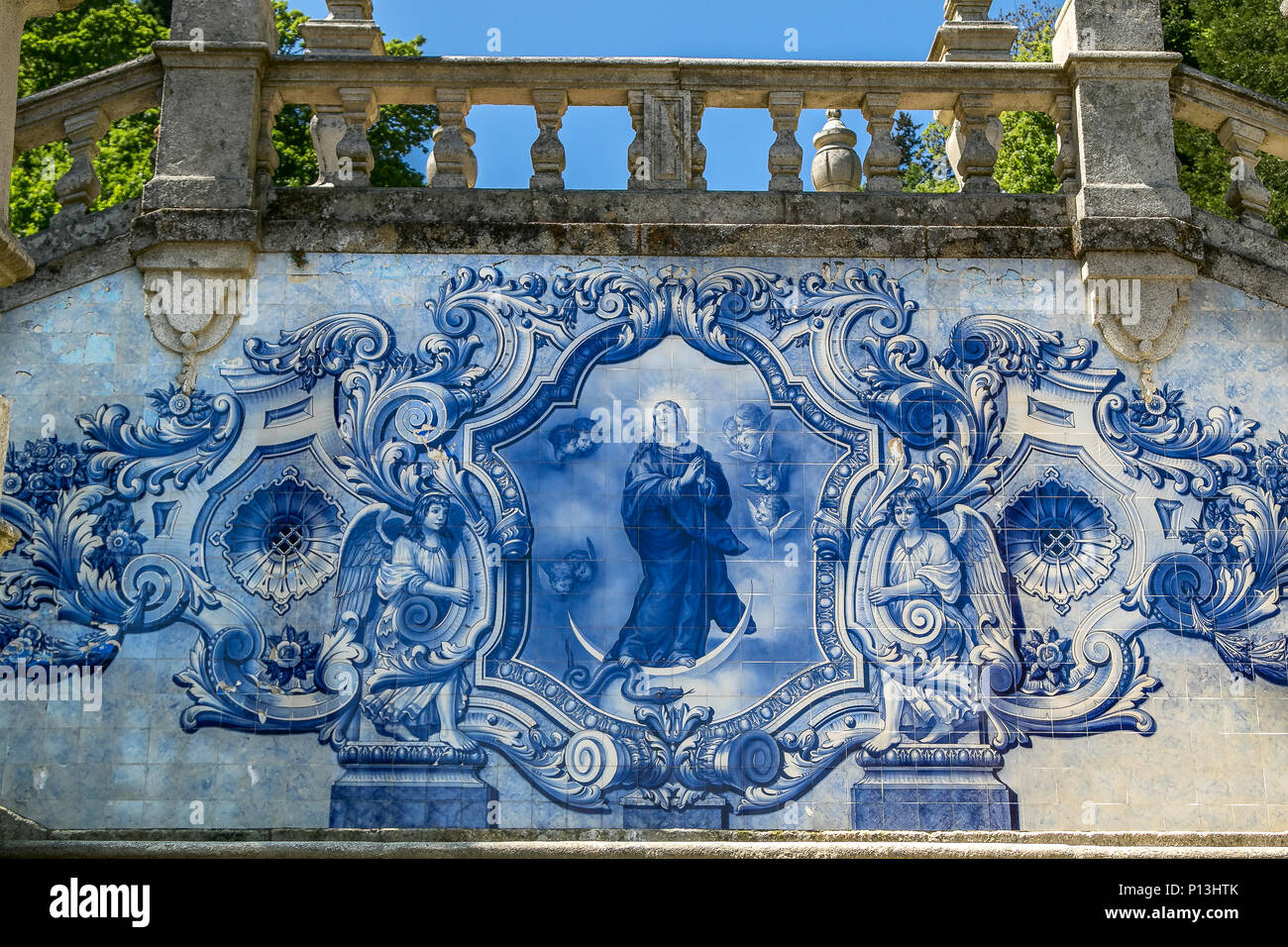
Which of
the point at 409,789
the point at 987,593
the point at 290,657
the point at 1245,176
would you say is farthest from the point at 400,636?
the point at 1245,176

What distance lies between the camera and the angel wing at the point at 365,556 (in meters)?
8.99

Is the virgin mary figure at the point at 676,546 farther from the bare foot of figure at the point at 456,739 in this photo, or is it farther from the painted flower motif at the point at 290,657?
the painted flower motif at the point at 290,657

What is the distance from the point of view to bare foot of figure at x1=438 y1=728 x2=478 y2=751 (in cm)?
877

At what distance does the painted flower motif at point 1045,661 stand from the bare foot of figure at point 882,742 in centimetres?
87

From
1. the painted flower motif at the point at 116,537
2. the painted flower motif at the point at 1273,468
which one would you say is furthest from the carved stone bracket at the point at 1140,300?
the painted flower motif at the point at 116,537

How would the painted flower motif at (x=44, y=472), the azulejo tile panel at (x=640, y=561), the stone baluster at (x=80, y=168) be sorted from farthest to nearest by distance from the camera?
the stone baluster at (x=80, y=168) < the painted flower motif at (x=44, y=472) < the azulejo tile panel at (x=640, y=561)

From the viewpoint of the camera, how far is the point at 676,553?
9.12 m

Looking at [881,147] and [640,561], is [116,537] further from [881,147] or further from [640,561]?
[881,147]

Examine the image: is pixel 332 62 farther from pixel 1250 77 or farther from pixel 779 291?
pixel 1250 77

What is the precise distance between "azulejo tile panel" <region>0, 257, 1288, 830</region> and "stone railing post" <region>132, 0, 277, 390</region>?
22cm

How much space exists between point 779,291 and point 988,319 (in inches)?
54.3

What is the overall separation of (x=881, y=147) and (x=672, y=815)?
466 cm

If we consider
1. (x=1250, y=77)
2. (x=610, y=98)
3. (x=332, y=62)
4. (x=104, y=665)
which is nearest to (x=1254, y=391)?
(x=610, y=98)

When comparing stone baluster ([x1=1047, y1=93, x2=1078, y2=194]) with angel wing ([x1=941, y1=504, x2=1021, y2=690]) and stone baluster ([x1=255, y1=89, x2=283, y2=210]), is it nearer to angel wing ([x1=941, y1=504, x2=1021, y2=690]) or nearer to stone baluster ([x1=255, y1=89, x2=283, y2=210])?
angel wing ([x1=941, y1=504, x2=1021, y2=690])
